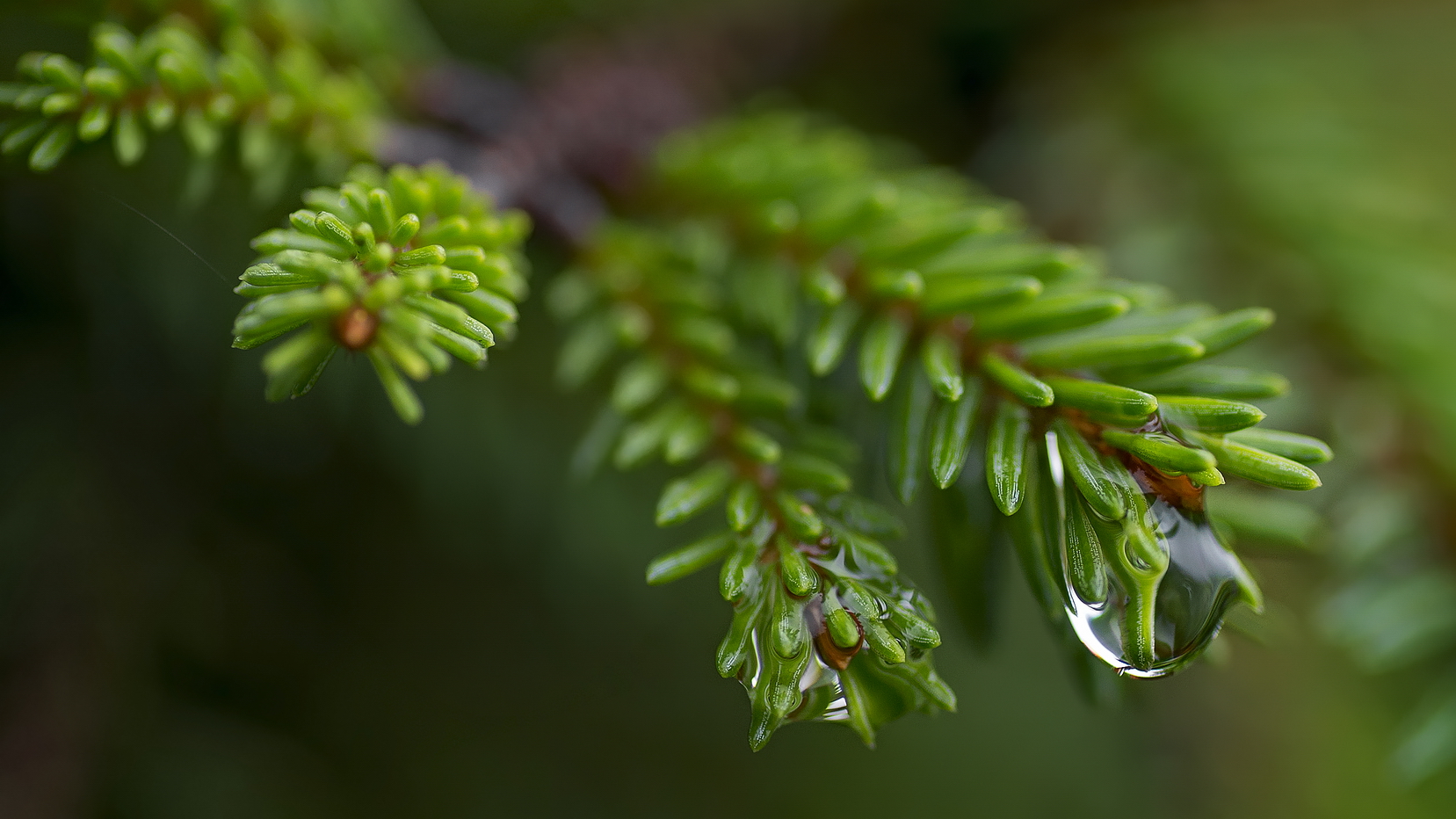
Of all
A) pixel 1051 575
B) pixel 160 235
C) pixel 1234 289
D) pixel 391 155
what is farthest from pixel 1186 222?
pixel 160 235

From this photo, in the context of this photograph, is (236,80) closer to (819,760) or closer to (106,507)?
(106,507)

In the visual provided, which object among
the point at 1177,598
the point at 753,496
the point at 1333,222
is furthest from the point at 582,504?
the point at 1333,222

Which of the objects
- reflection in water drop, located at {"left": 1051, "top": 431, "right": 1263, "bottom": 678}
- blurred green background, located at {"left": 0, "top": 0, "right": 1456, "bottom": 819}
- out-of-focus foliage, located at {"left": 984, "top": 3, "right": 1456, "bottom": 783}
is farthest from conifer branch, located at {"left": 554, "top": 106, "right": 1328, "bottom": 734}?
out-of-focus foliage, located at {"left": 984, "top": 3, "right": 1456, "bottom": 783}

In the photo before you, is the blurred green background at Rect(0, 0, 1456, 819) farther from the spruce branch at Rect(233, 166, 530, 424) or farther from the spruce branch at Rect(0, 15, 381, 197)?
the spruce branch at Rect(233, 166, 530, 424)

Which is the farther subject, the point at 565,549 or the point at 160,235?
the point at 565,549

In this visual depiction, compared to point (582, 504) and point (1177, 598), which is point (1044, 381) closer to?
point (1177, 598)
